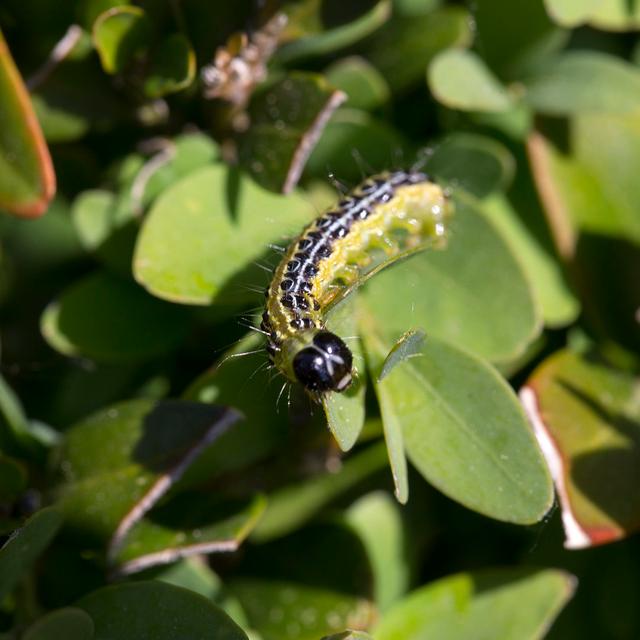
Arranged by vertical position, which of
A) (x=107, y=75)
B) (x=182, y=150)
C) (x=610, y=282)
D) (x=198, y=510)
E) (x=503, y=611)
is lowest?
(x=503, y=611)

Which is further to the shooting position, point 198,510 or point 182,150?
point 182,150

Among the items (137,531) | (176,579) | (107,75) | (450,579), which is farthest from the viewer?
(107,75)

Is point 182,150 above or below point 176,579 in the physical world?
above

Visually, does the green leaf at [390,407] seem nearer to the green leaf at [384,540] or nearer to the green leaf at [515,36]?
the green leaf at [384,540]

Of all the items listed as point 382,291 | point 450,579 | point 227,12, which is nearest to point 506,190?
point 382,291

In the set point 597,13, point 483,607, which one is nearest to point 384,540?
point 483,607

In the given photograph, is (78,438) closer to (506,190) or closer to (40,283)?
(40,283)

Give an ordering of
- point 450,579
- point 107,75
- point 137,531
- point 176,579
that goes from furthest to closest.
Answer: point 107,75 → point 450,579 → point 176,579 → point 137,531

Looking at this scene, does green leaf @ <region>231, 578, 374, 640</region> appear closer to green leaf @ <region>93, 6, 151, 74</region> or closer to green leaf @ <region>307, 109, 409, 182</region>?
green leaf @ <region>307, 109, 409, 182</region>
